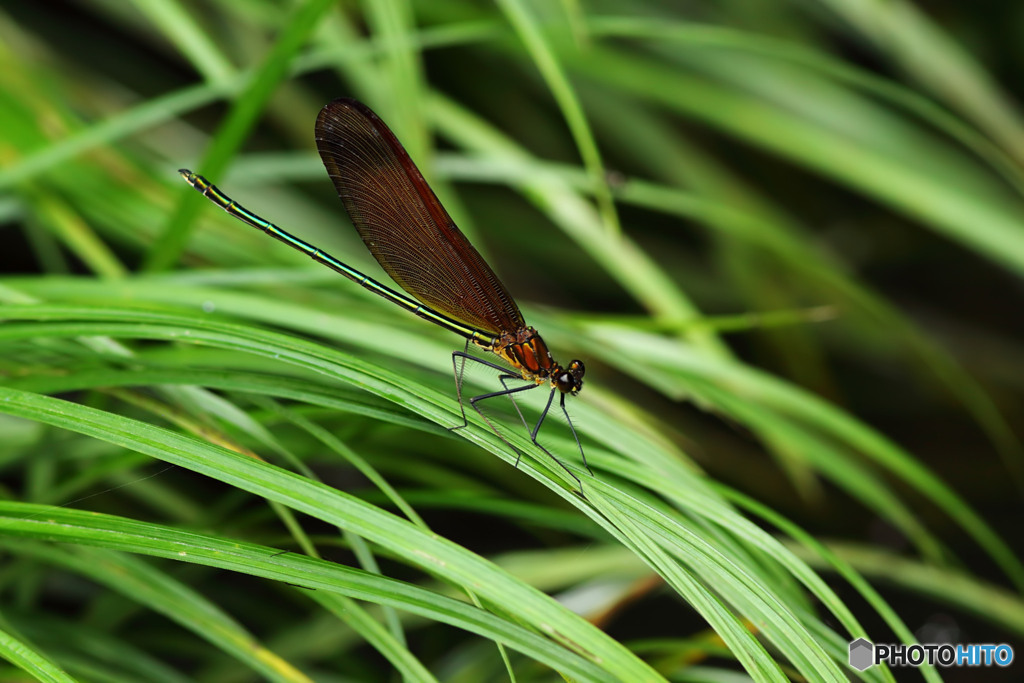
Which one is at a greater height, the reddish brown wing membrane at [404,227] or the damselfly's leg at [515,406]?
the reddish brown wing membrane at [404,227]

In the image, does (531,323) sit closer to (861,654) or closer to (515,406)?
(515,406)

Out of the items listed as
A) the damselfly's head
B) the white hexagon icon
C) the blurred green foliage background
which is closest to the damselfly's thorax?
the damselfly's head

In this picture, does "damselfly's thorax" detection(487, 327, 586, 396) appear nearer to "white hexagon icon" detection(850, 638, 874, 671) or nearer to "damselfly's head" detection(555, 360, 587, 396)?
"damselfly's head" detection(555, 360, 587, 396)

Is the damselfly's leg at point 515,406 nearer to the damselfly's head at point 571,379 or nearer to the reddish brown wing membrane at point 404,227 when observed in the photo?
the damselfly's head at point 571,379

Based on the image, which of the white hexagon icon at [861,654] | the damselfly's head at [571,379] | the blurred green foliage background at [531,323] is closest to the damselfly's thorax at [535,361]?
the damselfly's head at [571,379]

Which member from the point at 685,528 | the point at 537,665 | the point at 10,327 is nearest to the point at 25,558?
the point at 10,327

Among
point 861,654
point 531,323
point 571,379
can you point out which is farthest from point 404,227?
point 861,654

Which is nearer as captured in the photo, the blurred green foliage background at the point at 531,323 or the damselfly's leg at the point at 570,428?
the blurred green foliage background at the point at 531,323
